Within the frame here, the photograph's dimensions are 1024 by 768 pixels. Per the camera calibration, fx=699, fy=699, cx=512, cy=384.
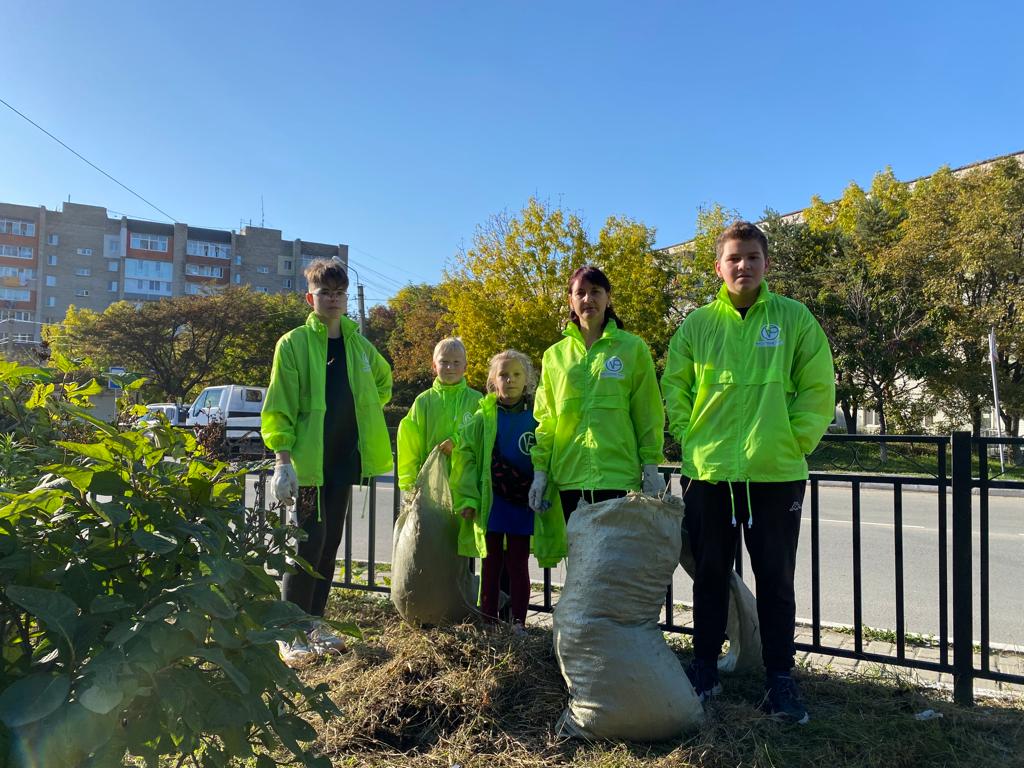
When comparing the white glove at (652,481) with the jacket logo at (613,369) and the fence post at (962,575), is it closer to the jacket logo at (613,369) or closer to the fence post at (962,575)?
the jacket logo at (613,369)

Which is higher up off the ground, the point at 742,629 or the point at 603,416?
the point at 603,416

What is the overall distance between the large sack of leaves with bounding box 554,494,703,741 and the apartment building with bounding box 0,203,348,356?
72.4 m

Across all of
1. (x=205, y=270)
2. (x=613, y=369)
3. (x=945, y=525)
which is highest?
(x=205, y=270)

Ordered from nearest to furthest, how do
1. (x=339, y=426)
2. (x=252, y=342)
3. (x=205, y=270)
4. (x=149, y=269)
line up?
(x=339, y=426) < (x=252, y=342) < (x=149, y=269) < (x=205, y=270)

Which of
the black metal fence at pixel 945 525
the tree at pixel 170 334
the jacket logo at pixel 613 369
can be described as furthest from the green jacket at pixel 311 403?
the tree at pixel 170 334

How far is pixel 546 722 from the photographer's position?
2545 mm

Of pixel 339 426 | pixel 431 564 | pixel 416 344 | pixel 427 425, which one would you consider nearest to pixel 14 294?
pixel 416 344

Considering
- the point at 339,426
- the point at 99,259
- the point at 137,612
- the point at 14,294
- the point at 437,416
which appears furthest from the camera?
the point at 99,259

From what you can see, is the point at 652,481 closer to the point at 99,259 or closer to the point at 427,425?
the point at 427,425

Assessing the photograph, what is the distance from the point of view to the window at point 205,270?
74875 millimetres

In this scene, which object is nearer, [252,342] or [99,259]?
[252,342]

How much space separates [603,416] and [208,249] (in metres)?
81.0

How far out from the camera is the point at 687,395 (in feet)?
9.39

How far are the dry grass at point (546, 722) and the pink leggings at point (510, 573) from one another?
0.25 m
